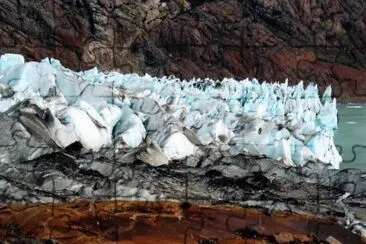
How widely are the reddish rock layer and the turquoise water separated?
8.97 ft

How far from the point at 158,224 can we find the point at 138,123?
222 cm

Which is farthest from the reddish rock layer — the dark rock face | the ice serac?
the dark rock face

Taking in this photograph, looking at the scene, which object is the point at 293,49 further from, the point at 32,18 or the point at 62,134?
the point at 62,134

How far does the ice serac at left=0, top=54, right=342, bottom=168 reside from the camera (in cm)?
488

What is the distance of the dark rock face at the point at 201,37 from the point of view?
67.9ft

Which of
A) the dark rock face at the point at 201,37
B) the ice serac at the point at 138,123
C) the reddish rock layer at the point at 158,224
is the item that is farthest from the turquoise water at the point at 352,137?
the dark rock face at the point at 201,37

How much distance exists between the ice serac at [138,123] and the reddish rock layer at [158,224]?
999mm

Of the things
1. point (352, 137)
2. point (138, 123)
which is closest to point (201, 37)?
point (352, 137)

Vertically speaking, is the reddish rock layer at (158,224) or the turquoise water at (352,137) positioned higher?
the reddish rock layer at (158,224)

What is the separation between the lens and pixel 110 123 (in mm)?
5492

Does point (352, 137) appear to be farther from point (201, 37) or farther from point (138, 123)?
point (201, 37)

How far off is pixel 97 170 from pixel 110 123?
1292 mm

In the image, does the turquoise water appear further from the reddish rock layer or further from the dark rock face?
the dark rock face

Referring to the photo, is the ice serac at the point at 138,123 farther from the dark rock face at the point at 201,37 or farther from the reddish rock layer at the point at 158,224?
the dark rock face at the point at 201,37
